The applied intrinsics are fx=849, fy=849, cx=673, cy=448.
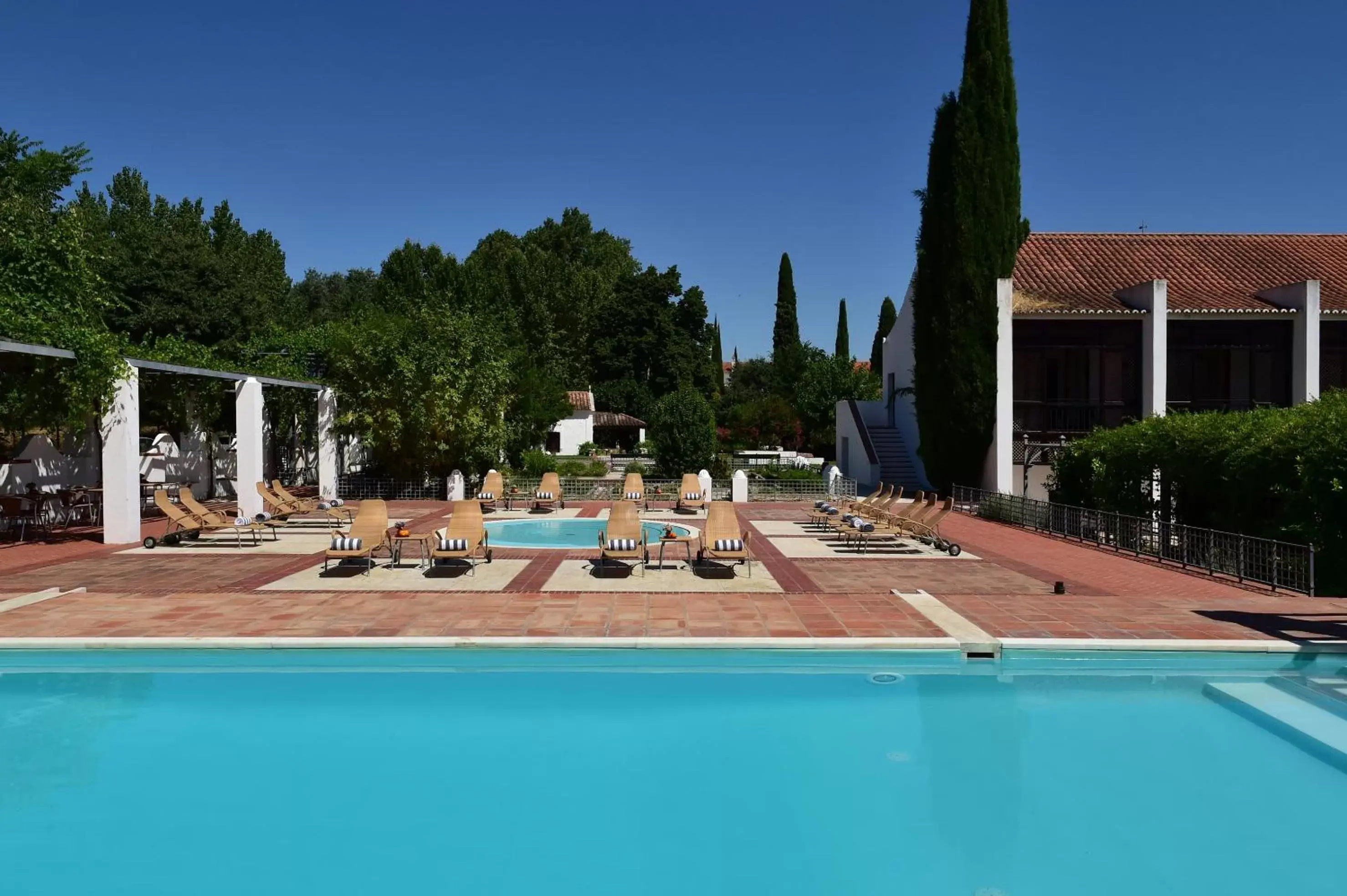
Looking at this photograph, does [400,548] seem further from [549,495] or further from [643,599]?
[549,495]

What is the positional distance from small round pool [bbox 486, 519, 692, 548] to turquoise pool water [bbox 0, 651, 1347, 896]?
7.91 meters

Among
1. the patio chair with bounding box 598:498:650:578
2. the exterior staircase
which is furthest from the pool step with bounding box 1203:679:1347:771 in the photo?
the exterior staircase

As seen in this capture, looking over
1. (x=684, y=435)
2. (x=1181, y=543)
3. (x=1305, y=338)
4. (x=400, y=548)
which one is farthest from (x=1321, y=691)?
(x=1305, y=338)

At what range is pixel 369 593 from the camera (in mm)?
10820

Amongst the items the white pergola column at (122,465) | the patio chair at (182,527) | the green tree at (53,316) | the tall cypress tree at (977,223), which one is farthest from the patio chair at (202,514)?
the tall cypress tree at (977,223)

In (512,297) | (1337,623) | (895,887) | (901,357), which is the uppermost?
(512,297)

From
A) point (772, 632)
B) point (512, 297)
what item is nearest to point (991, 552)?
point (772, 632)

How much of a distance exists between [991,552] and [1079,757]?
8.88m

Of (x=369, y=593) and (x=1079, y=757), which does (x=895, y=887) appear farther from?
(x=369, y=593)

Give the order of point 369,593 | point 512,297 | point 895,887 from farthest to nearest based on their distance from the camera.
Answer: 1. point 512,297
2. point 369,593
3. point 895,887

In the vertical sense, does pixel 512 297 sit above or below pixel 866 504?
above

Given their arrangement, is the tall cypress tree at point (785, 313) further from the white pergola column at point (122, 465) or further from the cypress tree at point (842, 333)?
the white pergola column at point (122, 465)

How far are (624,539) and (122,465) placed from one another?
10.1m

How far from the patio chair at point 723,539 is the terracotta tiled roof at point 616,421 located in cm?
4311
